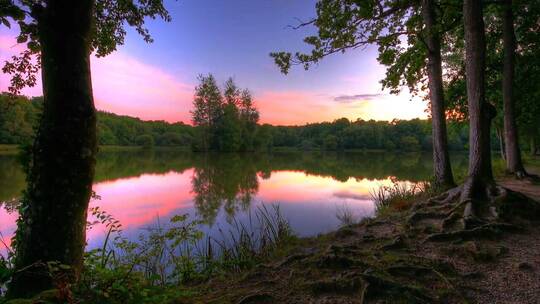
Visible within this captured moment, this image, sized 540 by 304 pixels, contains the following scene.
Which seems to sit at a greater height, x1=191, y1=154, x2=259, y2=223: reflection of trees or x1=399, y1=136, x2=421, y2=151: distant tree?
x1=399, y1=136, x2=421, y2=151: distant tree

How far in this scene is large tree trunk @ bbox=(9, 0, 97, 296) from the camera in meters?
2.54

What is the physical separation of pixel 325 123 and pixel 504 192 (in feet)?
340

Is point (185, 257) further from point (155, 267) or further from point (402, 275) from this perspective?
point (402, 275)

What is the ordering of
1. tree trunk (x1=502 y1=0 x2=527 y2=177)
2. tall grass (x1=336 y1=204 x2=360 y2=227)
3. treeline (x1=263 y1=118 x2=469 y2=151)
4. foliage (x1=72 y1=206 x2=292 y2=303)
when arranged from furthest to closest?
1. treeline (x1=263 y1=118 x2=469 y2=151)
2. tree trunk (x1=502 y1=0 x2=527 y2=177)
3. tall grass (x1=336 y1=204 x2=360 y2=227)
4. foliage (x1=72 y1=206 x2=292 y2=303)

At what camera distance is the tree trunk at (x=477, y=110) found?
5.98 meters

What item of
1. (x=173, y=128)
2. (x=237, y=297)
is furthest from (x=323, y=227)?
(x=173, y=128)

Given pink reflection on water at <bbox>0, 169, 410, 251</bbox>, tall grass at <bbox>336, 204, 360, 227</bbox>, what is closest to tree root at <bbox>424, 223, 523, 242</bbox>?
tall grass at <bbox>336, 204, 360, 227</bbox>

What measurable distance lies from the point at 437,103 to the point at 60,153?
352 inches

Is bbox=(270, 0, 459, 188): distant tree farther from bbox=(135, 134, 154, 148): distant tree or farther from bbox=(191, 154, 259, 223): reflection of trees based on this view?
bbox=(135, 134, 154, 148): distant tree

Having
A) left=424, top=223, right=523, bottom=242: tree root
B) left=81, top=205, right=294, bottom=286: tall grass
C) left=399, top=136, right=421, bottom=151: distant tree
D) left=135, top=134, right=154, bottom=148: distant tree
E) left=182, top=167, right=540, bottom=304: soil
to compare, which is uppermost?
left=135, top=134, right=154, bottom=148: distant tree

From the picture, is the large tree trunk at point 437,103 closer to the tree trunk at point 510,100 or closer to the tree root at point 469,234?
the tree trunk at point 510,100

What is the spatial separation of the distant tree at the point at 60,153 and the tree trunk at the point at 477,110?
21.3 feet

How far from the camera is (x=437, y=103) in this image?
836 centimetres

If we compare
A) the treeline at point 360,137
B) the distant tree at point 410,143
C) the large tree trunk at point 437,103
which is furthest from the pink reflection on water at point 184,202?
the distant tree at point 410,143
